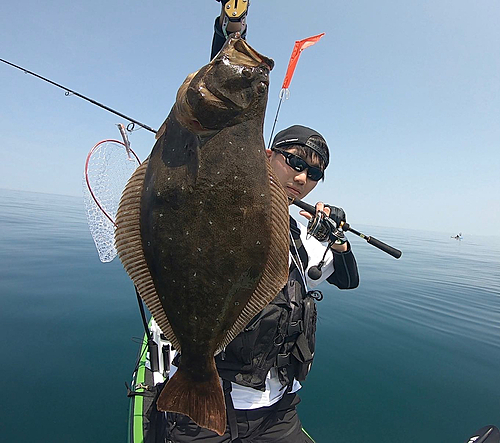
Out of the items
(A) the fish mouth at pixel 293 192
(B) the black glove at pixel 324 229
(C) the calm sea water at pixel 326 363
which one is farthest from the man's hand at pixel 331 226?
(C) the calm sea water at pixel 326 363

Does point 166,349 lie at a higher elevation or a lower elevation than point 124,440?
higher

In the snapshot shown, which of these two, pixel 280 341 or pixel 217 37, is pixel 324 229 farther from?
pixel 217 37

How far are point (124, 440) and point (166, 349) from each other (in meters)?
1.79

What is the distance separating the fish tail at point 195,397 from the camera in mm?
1762

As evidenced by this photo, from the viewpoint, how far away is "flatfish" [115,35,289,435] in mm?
1497

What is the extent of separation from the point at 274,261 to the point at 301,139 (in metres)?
1.41

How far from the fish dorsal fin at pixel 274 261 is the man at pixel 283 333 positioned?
0.51 metres

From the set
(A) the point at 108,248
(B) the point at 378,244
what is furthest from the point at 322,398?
(A) the point at 108,248

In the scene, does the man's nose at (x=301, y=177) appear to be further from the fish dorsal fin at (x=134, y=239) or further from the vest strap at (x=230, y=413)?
the vest strap at (x=230, y=413)

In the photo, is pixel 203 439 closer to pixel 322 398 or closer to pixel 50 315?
pixel 322 398

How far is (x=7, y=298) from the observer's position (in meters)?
9.32

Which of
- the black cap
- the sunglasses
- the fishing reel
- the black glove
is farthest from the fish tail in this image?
the black cap

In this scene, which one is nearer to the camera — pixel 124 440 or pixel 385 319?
pixel 124 440

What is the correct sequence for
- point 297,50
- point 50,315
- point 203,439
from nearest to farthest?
point 203,439 → point 297,50 → point 50,315
